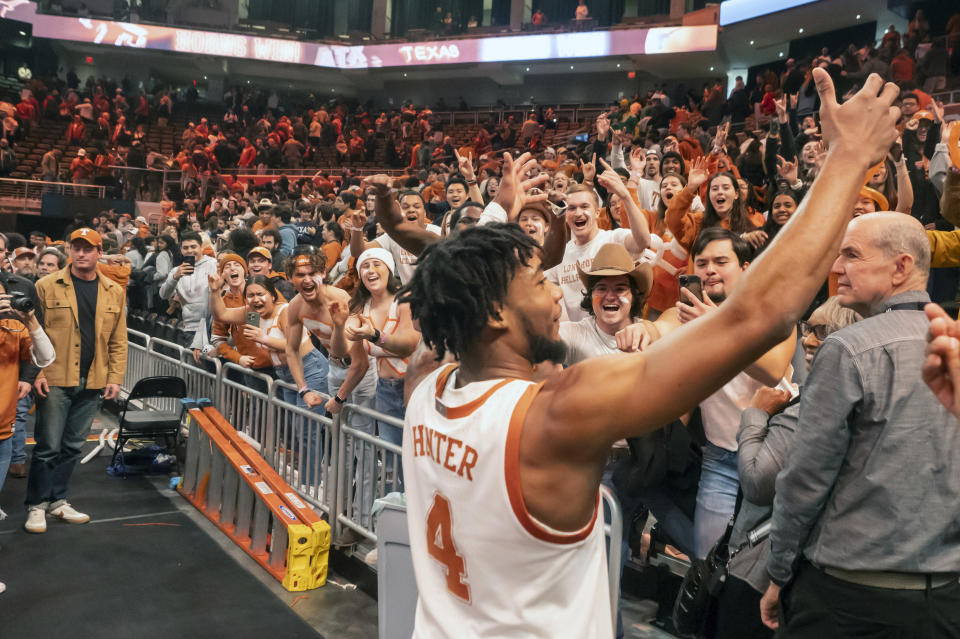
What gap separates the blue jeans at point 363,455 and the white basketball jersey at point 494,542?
10.7ft

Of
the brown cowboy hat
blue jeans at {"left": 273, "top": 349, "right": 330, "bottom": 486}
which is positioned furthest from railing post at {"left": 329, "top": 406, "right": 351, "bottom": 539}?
the brown cowboy hat

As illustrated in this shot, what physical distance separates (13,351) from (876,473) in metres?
5.08

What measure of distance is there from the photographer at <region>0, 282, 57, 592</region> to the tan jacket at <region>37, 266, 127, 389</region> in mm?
454

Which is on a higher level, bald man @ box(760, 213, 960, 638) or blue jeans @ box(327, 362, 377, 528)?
bald man @ box(760, 213, 960, 638)

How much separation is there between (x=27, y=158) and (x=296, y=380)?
22.1 meters

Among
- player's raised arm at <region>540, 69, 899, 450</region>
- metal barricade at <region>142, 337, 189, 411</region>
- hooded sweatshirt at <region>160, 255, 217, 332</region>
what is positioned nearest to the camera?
player's raised arm at <region>540, 69, 899, 450</region>

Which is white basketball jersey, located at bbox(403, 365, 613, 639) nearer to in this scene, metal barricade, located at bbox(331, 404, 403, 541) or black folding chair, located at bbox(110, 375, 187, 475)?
metal barricade, located at bbox(331, 404, 403, 541)

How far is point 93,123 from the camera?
25484mm

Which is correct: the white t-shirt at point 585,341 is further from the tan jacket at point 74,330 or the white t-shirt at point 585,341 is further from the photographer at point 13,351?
the tan jacket at point 74,330

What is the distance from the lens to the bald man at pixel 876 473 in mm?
2115

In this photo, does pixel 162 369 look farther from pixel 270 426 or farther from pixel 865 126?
pixel 865 126

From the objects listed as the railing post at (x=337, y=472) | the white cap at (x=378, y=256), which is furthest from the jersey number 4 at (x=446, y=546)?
the white cap at (x=378, y=256)

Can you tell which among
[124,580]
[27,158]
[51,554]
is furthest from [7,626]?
[27,158]

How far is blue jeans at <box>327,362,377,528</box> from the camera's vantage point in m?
4.95
